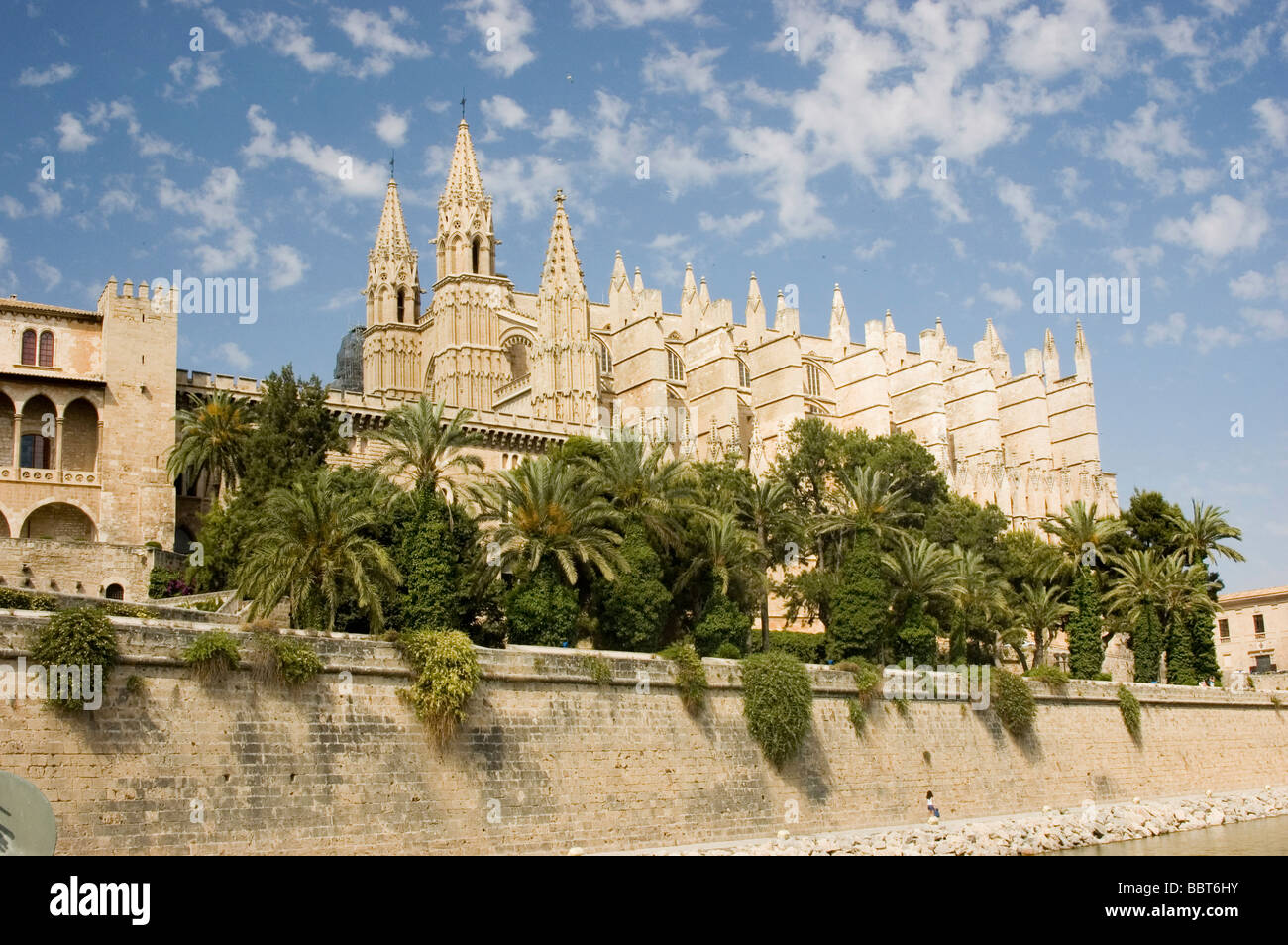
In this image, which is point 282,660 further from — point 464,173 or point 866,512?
point 464,173

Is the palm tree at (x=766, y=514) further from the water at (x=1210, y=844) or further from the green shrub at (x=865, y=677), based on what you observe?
the water at (x=1210, y=844)

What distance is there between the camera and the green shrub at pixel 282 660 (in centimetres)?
2034

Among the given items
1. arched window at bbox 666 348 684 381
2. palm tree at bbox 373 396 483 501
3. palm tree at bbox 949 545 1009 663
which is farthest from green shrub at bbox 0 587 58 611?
arched window at bbox 666 348 684 381

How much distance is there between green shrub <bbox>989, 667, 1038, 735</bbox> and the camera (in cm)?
3366

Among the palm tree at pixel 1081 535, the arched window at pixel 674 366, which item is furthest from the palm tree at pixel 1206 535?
the arched window at pixel 674 366

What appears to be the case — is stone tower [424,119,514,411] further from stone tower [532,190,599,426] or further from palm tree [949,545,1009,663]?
palm tree [949,545,1009,663]

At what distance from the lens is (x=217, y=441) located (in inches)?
1528

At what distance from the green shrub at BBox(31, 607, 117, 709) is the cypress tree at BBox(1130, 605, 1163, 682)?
32.1 metres

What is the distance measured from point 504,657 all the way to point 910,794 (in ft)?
35.1

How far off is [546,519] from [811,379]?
1755 inches

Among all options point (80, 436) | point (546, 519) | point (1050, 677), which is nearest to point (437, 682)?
point (546, 519)

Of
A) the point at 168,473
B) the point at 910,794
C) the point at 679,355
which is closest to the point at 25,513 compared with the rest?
the point at 168,473

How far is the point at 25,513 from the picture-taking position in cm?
3853
